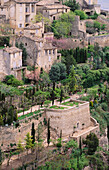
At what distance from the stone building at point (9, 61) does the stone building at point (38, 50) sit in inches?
101

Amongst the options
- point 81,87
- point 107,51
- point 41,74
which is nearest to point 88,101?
point 81,87

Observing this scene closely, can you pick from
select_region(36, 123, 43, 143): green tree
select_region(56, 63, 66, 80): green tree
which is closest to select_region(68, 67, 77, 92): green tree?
select_region(56, 63, 66, 80): green tree

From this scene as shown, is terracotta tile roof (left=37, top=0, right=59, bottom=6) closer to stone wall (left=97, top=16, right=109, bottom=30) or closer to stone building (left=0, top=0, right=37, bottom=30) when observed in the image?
stone building (left=0, top=0, right=37, bottom=30)

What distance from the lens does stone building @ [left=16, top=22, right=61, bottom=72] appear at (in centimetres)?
5369

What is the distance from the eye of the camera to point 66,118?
4741 cm

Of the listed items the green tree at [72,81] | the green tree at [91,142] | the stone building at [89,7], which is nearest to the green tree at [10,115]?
the green tree at [91,142]

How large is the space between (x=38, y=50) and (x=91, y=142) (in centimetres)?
1371

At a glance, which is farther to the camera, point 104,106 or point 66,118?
point 104,106

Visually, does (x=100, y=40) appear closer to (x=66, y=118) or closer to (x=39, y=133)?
(x=66, y=118)

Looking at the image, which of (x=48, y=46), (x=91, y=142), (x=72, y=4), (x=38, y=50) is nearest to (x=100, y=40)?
(x=72, y=4)

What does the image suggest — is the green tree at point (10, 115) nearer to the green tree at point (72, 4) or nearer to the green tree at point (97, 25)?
the green tree at point (97, 25)

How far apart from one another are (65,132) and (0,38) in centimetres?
1444

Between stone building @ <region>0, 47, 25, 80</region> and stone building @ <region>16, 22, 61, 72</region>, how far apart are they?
257 centimetres

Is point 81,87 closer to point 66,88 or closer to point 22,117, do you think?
point 66,88
